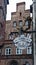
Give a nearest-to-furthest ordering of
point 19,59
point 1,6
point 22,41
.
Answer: point 22,41, point 19,59, point 1,6

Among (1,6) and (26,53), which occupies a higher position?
(1,6)

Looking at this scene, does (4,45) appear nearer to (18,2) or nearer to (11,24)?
(11,24)

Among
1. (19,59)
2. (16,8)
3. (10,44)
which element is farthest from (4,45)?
(16,8)

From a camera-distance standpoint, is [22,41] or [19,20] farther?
[19,20]

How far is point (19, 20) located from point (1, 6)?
53 centimetres

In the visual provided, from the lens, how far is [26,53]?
4.73m

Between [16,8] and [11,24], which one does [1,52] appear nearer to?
[11,24]

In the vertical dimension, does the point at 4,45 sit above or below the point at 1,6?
below

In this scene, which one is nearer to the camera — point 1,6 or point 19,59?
point 19,59

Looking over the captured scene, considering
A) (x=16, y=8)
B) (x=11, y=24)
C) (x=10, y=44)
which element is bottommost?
(x=10, y=44)

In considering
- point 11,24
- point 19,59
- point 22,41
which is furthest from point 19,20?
point 22,41

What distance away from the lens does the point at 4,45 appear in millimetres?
4891

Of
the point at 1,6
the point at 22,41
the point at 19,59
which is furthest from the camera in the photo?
the point at 1,6

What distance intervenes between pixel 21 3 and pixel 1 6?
1.48ft
